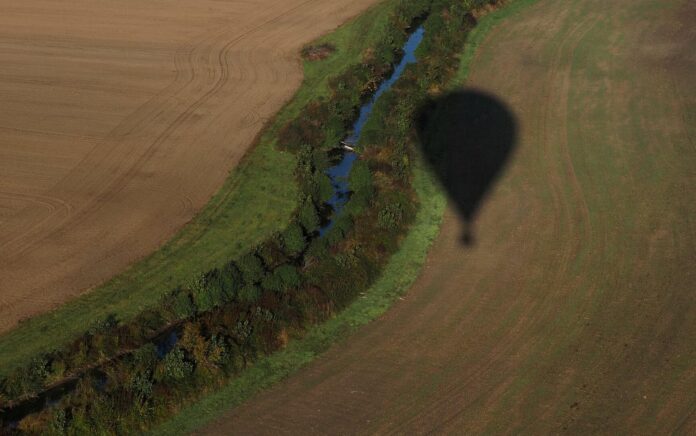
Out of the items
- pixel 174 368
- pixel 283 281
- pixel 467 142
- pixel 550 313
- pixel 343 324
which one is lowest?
pixel 550 313

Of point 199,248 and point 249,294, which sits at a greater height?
point 199,248

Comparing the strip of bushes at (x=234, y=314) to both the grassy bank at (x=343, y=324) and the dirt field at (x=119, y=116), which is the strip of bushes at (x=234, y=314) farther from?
the dirt field at (x=119, y=116)

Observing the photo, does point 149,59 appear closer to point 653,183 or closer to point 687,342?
point 653,183

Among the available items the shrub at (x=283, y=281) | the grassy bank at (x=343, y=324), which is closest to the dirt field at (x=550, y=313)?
the grassy bank at (x=343, y=324)

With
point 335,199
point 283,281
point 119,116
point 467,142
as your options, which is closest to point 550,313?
point 283,281

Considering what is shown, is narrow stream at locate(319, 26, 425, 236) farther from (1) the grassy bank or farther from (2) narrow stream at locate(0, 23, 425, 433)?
(1) the grassy bank

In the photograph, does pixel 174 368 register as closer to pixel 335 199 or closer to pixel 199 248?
pixel 199 248
